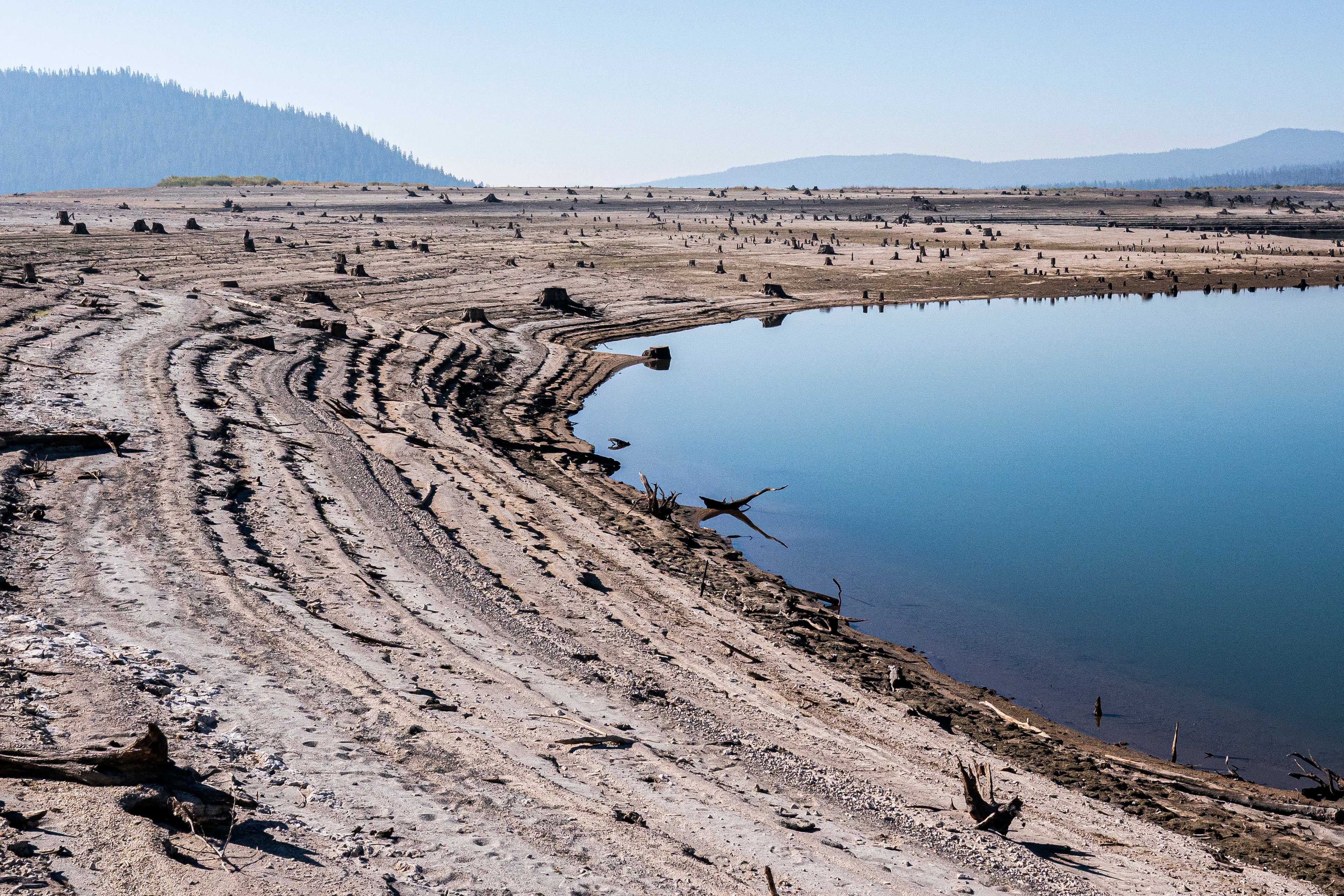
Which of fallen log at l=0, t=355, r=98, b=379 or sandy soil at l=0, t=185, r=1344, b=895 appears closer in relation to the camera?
sandy soil at l=0, t=185, r=1344, b=895

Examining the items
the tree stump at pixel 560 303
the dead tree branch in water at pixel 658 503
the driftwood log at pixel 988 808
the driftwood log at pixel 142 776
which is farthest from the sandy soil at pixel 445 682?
the tree stump at pixel 560 303

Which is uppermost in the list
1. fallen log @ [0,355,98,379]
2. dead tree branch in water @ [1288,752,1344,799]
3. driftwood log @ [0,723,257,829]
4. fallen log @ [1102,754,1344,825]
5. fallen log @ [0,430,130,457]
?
fallen log @ [0,355,98,379]

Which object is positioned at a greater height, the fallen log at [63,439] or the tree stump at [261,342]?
the tree stump at [261,342]

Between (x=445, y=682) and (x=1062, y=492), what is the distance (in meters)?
15.6

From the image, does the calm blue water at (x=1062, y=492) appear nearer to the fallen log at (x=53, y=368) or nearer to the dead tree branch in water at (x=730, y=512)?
the dead tree branch in water at (x=730, y=512)

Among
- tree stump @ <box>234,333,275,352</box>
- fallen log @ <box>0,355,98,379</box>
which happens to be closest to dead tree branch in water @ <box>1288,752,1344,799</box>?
fallen log @ <box>0,355,98,379</box>

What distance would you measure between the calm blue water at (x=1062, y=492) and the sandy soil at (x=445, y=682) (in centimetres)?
149

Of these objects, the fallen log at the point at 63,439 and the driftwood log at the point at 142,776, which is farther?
the fallen log at the point at 63,439

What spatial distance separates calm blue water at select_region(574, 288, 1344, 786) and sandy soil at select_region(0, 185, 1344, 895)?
1.49m

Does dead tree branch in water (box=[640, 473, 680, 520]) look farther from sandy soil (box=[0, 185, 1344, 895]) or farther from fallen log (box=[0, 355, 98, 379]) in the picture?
fallen log (box=[0, 355, 98, 379])

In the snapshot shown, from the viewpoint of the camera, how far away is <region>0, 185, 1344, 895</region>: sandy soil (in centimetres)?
712

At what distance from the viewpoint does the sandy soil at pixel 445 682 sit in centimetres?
712

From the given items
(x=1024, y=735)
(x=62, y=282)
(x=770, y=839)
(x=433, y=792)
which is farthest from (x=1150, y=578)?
(x=62, y=282)

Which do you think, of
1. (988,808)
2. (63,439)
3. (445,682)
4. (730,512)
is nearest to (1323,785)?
(988,808)
